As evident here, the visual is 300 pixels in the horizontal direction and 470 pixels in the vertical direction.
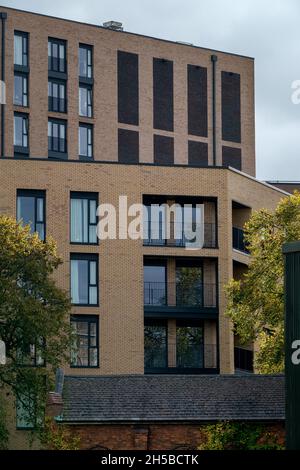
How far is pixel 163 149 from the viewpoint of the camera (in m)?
110

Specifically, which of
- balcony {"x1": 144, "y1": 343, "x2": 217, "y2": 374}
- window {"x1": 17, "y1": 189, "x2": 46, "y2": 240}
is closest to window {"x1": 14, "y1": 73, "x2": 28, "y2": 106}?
window {"x1": 17, "y1": 189, "x2": 46, "y2": 240}

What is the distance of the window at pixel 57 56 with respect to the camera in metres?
106

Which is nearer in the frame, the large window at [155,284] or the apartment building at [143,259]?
the apartment building at [143,259]

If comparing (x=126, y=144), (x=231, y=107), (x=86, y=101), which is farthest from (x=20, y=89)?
(x=231, y=107)

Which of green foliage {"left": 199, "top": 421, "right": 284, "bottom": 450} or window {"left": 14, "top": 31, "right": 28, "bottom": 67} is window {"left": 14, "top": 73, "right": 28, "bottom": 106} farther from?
green foliage {"left": 199, "top": 421, "right": 284, "bottom": 450}

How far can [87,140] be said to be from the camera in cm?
10794

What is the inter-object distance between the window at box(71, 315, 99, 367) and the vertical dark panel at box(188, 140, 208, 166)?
2995 cm

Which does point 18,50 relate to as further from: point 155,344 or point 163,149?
point 155,344

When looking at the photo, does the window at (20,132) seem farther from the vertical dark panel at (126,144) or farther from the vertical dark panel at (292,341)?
the vertical dark panel at (292,341)

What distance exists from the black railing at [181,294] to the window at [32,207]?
21.5ft

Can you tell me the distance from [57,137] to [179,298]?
908 inches

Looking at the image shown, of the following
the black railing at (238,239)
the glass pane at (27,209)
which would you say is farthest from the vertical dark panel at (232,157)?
the glass pane at (27,209)

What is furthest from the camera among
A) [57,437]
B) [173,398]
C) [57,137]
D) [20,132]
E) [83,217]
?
[57,137]

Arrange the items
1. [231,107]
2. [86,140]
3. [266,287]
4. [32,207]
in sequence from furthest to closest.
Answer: [231,107]
[86,140]
[32,207]
[266,287]
